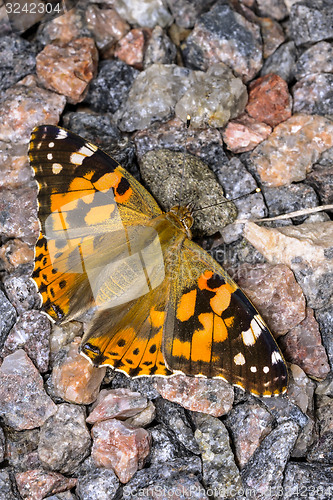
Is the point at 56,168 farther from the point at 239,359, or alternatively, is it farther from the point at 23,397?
the point at 239,359

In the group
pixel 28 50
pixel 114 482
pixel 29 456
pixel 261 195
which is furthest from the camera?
pixel 28 50

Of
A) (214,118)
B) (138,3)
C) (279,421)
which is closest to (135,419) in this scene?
(279,421)

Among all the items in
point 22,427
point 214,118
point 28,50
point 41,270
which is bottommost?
point 22,427

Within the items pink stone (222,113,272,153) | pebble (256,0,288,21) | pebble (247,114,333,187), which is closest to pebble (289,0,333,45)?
pebble (256,0,288,21)

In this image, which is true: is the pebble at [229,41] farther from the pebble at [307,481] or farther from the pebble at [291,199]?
→ the pebble at [307,481]

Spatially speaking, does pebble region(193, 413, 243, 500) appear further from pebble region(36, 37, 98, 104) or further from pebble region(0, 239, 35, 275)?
pebble region(36, 37, 98, 104)

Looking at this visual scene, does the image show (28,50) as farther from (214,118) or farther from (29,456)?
(29,456)

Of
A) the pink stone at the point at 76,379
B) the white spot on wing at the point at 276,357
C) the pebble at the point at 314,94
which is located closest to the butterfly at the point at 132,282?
the white spot on wing at the point at 276,357
